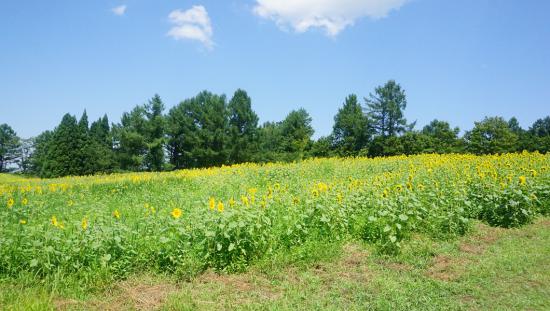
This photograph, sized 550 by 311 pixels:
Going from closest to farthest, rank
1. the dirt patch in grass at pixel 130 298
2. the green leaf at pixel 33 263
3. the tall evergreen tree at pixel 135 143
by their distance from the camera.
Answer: the dirt patch in grass at pixel 130 298 → the green leaf at pixel 33 263 → the tall evergreen tree at pixel 135 143

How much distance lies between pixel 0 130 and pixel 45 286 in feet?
272

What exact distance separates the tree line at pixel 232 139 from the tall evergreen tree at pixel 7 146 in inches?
1245

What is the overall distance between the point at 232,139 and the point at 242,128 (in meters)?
2.20

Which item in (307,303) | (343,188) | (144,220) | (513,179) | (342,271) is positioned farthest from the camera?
(513,179)

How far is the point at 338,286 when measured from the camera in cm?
439

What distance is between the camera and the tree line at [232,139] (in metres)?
42.8

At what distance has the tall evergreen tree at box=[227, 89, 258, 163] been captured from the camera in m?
43.0

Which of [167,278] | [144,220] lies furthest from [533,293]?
[144,220]

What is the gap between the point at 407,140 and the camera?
42.2 meters

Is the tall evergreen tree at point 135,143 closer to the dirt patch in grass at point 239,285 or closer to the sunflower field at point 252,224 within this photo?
the sunflower field at point 252,224

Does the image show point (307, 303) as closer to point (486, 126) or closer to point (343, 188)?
point (343, 188)

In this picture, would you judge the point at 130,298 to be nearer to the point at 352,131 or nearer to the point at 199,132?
the point at 199,132

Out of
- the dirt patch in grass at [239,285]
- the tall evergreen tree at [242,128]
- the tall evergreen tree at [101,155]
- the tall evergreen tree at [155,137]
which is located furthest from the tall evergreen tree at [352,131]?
the dirt patch in grass at [239,285]

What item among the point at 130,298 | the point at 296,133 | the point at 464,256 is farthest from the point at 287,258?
the point at 296,133
